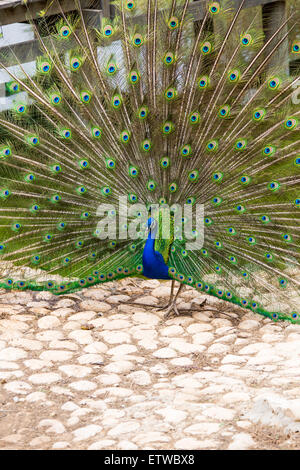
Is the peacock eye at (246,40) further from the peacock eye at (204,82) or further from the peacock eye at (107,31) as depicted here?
the peacock eye at (107,31)

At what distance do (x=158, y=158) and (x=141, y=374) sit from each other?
1.66 m

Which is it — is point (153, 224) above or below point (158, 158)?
below

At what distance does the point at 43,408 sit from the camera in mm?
3455

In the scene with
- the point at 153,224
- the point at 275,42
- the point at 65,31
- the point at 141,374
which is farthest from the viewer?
the point at 65,31

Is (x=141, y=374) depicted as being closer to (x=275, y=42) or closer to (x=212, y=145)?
(x=212, y=145)

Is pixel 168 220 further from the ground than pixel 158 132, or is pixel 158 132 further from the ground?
pixel 158 132

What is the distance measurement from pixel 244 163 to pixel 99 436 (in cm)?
242

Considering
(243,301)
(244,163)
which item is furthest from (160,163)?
(243,301)

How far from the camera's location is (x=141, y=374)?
3879 millimetres

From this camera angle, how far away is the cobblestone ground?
300 centimetres

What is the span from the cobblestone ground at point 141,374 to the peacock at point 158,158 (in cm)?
30

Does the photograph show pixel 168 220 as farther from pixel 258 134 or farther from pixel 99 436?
pixel 99 436

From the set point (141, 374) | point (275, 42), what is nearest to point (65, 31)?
point (275, 42)
